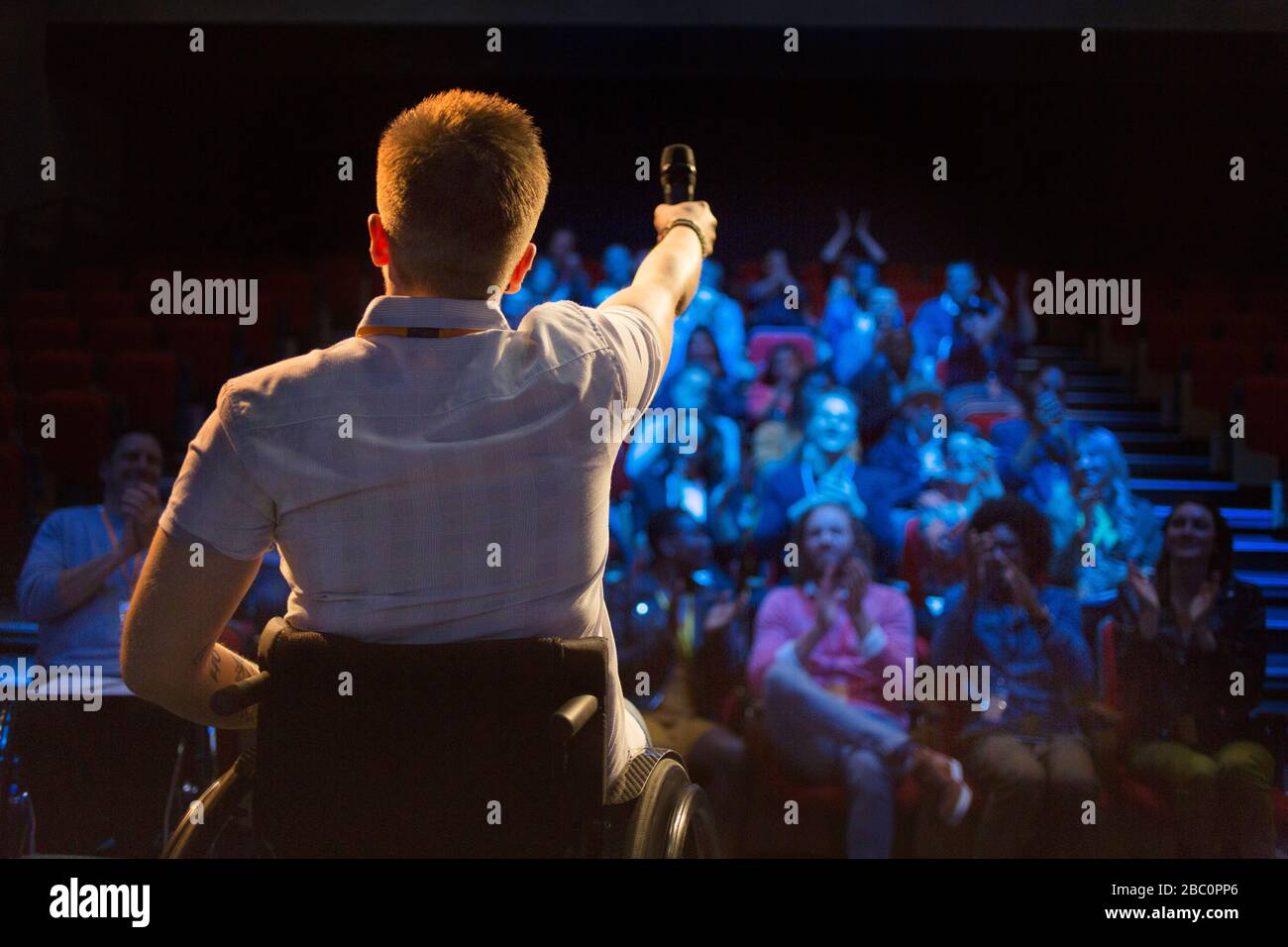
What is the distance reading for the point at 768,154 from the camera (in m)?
5.20

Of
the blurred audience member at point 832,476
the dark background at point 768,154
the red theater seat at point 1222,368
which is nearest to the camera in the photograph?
the blurred audience member at point 832,476

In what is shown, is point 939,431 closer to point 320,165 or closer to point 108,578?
point 108,578

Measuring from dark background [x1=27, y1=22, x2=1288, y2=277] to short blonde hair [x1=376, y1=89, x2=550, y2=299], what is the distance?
4235mm

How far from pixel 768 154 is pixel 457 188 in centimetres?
464

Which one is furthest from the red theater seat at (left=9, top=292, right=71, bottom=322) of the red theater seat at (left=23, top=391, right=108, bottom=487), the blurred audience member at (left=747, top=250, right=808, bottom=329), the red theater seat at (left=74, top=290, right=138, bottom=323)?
the blurred audience member at (left=747, top=250, right=808, bottom=329)

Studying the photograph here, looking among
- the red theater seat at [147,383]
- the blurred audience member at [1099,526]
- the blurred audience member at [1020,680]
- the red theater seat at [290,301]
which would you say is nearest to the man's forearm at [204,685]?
the blurred audience member at [1020,680]

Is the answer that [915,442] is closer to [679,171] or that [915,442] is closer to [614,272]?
[614,272]

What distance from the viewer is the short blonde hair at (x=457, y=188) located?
792mm

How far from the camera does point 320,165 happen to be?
5.38m

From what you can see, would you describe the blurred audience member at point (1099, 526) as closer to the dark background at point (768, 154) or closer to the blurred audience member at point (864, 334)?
the blurred audience member at point (864, 334)

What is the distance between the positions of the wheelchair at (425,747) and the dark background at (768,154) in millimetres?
4369

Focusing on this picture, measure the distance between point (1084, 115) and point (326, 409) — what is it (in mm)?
5332
